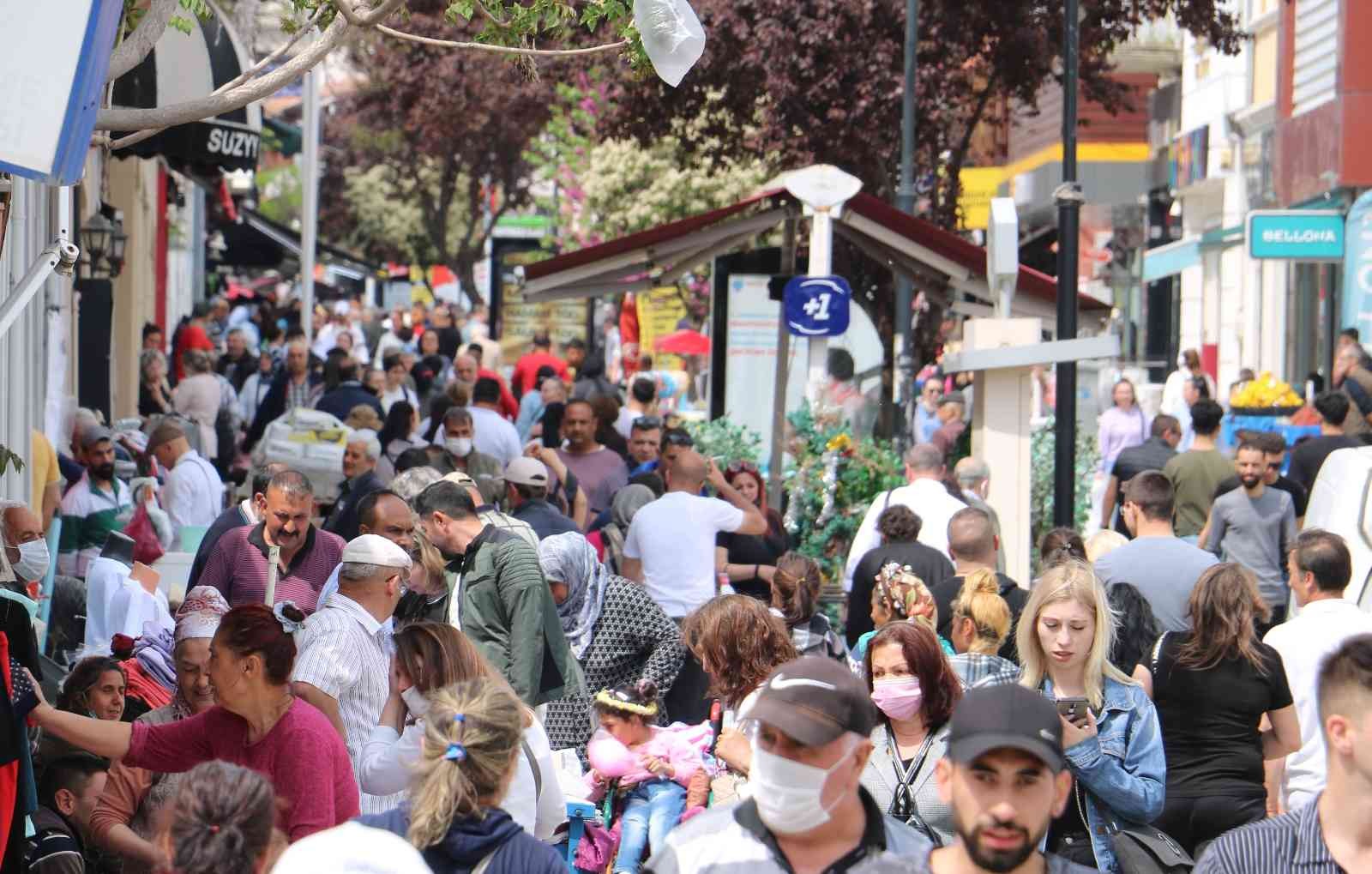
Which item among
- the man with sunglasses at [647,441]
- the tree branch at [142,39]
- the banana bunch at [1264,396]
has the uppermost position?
the tree branch at [142,39]

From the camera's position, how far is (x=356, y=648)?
6527mm

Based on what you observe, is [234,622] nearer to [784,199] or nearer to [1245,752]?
[1245,752]

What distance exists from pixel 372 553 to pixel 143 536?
4029mm

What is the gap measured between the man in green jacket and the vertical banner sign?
1833 cm

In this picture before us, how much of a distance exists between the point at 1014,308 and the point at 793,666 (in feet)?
40.0

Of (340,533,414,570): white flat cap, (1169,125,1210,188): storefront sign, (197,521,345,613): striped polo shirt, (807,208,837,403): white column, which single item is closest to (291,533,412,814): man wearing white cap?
(340,533,414,570): white flat cap

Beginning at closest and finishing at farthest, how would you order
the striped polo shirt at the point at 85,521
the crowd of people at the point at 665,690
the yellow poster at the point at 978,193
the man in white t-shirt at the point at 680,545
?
the crowd of people at the point at 665,690 < the man in white t-shirt at the point at 680,545 < the striped polo shirt at the point at 85,521 < the yellow poster at the point at 978,193

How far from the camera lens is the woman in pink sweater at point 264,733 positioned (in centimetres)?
536

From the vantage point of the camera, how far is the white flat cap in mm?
6637

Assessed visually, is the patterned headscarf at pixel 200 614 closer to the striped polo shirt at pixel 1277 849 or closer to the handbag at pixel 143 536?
the handbag at pixel 143 536

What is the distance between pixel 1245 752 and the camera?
22.1 ft

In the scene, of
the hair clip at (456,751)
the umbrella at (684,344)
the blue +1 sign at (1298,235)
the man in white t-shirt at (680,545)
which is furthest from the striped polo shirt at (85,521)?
the umbrella at (684,344)

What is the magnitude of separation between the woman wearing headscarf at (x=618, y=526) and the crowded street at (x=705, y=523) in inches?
1.9

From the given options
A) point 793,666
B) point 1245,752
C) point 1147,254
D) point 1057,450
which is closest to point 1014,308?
point 1057,450
